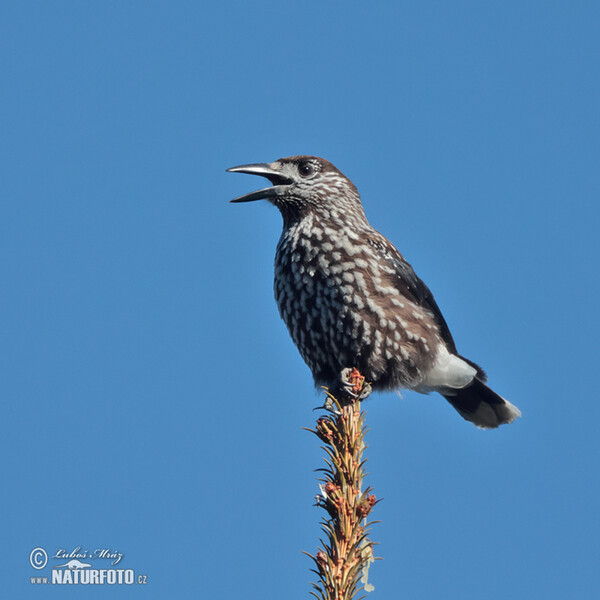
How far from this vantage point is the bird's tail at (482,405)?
6.95 metres

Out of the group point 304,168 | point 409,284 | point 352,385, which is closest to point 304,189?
point 304,168

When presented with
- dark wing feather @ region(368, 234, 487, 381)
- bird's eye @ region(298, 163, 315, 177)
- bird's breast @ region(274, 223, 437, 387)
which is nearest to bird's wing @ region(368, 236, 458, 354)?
dark wing feather @ region(368, 234, 487, 381)

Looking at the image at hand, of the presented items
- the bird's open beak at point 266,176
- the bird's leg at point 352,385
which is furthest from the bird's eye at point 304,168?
the bird's leg at point 352,385

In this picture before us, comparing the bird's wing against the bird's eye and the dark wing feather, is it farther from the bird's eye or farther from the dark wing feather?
the bird's eye

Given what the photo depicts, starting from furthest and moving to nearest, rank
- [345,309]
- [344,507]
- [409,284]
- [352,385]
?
[409,284]
[345,309]
[352,385]
[344,507]

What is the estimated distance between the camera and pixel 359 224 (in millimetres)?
6297

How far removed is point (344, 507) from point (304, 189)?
3.29 metres

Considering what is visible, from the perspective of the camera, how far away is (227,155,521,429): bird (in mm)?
5699

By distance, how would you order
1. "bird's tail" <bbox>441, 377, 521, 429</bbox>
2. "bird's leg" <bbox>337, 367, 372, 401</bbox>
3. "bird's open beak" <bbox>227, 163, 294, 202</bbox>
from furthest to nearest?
1. "bird's tail" <bbox>441, 377, 521, 429</bbox>
2. "bird's open beak" <bbox>227, 163, 294, 202</bbox>
3. "bird's leg" <bbox>337, 367, 372, 401</bbox>

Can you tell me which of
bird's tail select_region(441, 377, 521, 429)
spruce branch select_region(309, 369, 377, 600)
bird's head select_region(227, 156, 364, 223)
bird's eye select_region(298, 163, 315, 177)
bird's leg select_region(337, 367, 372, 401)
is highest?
bird's eye select_region(298, 163, 315, 177)

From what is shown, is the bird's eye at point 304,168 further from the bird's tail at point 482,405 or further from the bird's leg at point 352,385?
the bird's tail at point 482,405

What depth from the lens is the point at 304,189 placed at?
21.1 ft

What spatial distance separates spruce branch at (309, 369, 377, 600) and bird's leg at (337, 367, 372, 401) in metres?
0.77

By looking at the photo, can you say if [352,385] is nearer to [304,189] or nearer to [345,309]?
[345,309]
